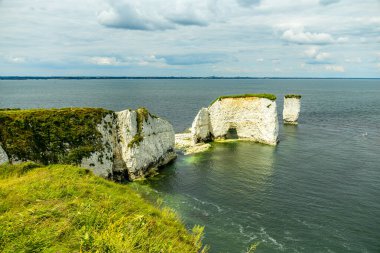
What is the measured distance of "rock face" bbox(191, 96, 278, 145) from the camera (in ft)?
185

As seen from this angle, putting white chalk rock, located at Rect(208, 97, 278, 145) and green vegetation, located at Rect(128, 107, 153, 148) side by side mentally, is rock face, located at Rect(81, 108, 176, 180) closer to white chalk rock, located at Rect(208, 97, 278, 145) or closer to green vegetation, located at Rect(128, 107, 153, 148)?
green vegetation, located at Rect(128, 107, 153, 148)

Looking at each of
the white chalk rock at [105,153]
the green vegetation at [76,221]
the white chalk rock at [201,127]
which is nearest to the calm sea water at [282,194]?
Answer: the white chalk rock at [105,153]

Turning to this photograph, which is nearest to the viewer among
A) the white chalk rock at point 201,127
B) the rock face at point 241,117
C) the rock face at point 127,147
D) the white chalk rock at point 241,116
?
the rock face at point 127,147

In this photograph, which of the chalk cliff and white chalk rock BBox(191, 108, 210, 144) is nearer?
the chalk cliff

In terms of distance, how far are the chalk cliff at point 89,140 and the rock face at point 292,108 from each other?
47.7 metres

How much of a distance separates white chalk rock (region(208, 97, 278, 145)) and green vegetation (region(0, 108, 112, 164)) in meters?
29.6

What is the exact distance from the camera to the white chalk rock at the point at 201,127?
54.5 m

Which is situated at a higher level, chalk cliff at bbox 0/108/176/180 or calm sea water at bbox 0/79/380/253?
chalk cliff at bbox 0/108/176/180

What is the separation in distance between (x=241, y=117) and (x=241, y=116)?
211 mm

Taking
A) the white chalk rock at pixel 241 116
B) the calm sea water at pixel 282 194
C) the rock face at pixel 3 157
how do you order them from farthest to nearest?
1. the white chalk rock at pixel 241 116
2. the rock face at pixel 3 157
3. the calm sea water at pixel 282 194

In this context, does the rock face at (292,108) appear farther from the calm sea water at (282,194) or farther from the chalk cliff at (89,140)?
the chalk cliff at (89,140)

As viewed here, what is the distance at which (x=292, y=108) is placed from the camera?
7762 centimetres

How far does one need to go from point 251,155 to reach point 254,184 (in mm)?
13549

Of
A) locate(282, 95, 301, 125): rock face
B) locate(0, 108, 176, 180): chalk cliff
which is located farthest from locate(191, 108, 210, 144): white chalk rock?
locate(282, 95, 301, 125): rock face
